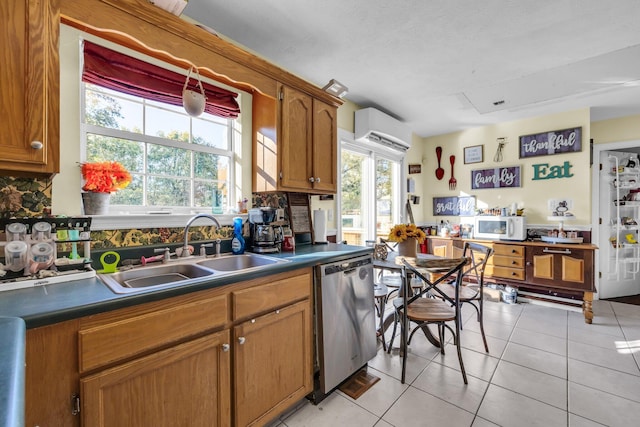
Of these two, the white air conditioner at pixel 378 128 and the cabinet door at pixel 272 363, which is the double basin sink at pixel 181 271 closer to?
the cabinet door at pixel 272 363

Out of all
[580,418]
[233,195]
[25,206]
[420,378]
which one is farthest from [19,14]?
[580,418]

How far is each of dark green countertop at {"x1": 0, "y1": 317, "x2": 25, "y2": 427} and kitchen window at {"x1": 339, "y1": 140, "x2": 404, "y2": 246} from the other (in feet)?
8.60

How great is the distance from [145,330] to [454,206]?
177 inches

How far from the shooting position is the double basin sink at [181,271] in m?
1.38

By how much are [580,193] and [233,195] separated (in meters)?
4.15

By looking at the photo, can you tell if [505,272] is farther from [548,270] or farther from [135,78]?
[135,78]

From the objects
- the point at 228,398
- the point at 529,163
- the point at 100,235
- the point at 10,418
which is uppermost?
the point at 529,163

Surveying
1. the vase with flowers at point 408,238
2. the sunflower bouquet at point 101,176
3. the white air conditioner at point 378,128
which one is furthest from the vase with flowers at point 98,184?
the white air conditioner at point 378,128

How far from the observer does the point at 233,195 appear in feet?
7.47

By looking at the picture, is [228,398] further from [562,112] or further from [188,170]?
[562,112]

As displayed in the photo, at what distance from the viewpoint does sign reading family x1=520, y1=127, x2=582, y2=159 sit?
3.58 meters

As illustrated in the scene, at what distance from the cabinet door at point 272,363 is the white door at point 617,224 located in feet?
14.4

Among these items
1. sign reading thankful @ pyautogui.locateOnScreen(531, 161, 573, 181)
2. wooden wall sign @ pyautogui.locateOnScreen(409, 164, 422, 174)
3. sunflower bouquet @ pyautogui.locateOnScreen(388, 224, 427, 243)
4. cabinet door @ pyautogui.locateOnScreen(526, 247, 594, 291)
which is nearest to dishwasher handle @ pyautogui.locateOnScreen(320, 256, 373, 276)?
sunflower bouquet @ pyautogui.locateOnScreen(388, 224, 427, 243)

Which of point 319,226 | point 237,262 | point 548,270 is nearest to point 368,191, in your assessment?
point 319,226
